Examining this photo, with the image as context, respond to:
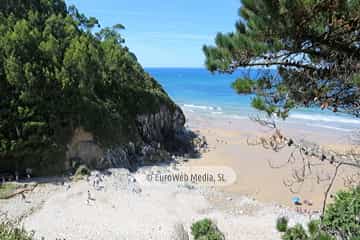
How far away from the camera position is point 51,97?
1362 centimetres

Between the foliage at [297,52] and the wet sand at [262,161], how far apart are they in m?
1.64

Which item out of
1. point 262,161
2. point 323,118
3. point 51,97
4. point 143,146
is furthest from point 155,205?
point 323,118

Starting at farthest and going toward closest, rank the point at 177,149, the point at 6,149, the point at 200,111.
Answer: the point at 200,111, the point at 177,149, the point at 6,149

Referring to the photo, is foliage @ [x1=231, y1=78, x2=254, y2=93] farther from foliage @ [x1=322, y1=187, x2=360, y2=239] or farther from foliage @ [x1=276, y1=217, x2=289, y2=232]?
foliage @ [x1=276, y1=217, x2=289, y2=232]

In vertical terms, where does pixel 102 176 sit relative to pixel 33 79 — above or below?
below

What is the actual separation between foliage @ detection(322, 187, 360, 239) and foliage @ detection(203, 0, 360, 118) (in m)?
1.36

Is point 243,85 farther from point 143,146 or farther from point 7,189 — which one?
point 143,146

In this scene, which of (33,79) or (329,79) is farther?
(33,79)

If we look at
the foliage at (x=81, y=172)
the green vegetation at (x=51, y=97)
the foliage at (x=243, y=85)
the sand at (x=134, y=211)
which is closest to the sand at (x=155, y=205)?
the sand at (x=134, y=211)

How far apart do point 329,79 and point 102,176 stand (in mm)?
10973

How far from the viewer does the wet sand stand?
12.8 metres

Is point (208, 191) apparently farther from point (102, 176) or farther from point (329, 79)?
point (329, 79)

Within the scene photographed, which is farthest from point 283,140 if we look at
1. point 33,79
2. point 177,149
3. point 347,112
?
point 177,149

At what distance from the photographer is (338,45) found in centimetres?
452
